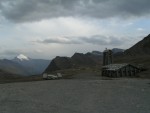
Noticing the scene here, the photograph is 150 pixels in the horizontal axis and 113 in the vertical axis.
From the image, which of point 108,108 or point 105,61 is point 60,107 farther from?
point 105,61

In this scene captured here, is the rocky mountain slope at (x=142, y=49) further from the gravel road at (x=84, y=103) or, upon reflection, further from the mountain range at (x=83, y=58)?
the gravel road at (x=84, y=103)

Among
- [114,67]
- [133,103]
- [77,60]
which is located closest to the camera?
[133,103]

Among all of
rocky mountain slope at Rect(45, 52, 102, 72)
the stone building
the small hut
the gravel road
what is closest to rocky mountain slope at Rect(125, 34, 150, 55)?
rocky mountain slope at Rect(45, 52, 102, 72)

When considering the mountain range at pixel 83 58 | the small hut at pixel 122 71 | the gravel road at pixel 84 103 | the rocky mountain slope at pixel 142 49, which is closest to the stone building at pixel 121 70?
the small hut at pixel 122 71

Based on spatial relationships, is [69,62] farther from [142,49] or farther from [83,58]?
[142,49]

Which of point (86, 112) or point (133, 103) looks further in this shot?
point (133, 103)

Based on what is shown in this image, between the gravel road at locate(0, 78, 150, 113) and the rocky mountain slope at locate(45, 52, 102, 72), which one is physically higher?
the rocky mountain slope at locate(45, 52, 102, 72)

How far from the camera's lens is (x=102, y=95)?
27125 millimetres

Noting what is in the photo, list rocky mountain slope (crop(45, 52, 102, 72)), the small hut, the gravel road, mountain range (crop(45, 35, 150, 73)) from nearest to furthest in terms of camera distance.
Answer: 1. the gravel road
2. the small hut
3. mountain range (crop(45, 35, 150, 73))
4. rocky mountain slope (crop(45, 52, 102, 72))

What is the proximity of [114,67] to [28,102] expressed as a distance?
88.4 feet

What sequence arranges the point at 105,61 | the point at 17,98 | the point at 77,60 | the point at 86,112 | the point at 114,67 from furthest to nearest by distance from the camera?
the point at 77,60, the point at 105,61, the point at 114,67, the point at 17,98, the point at 86,112

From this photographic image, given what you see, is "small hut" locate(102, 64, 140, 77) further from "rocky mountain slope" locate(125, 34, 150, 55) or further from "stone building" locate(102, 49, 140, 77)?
"rocky mountain slope" locate(125, 34, 150, 55)

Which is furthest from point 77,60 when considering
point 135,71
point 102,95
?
point 102,95

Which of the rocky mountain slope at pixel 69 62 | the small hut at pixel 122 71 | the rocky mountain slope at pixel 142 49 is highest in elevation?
the rocky mountain slope at pixel 142 49
